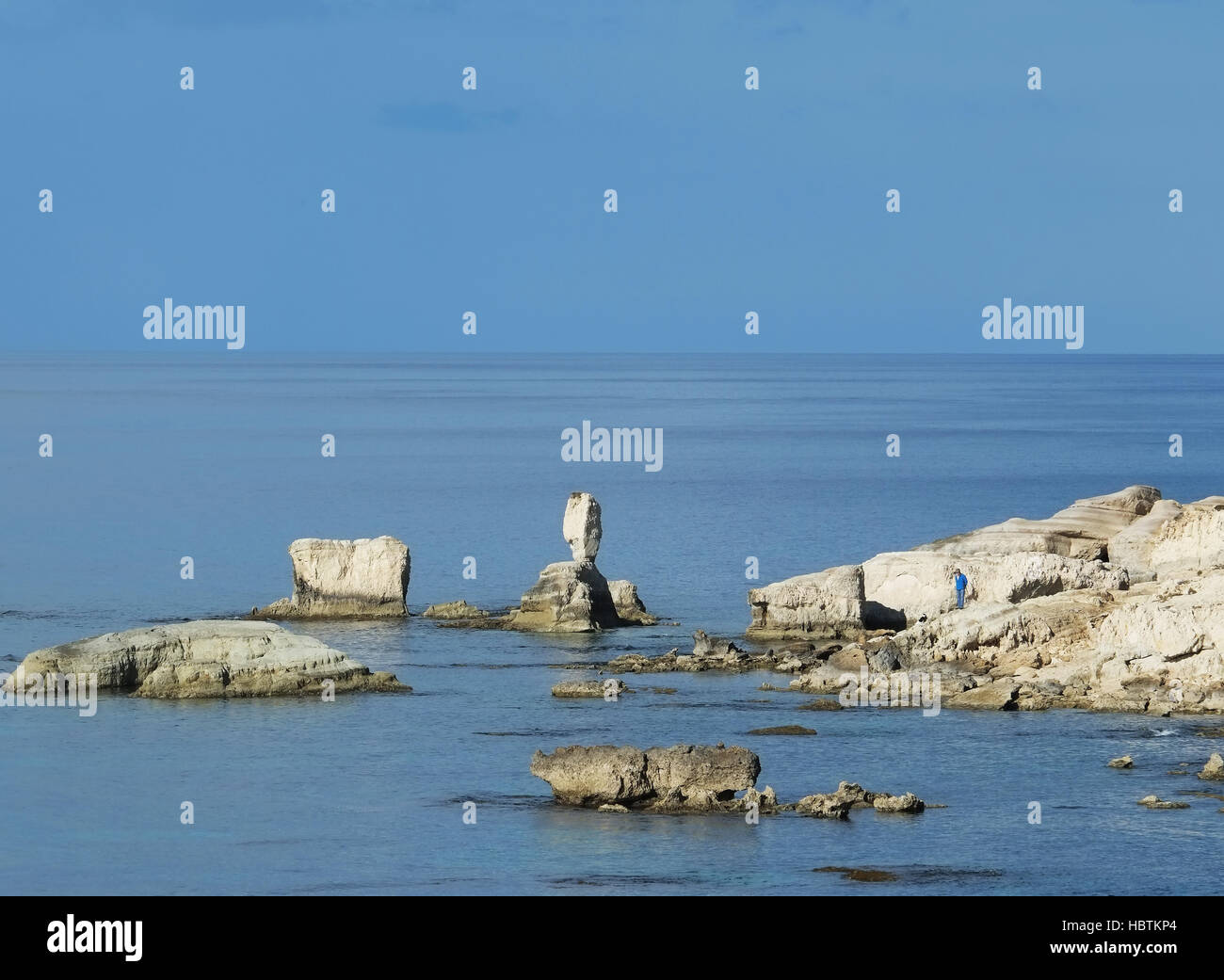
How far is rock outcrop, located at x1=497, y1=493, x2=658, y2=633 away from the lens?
74312 mm

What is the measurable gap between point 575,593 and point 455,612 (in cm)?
682

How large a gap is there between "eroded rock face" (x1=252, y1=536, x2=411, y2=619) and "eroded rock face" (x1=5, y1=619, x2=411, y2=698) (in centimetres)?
1530

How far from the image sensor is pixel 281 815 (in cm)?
4778

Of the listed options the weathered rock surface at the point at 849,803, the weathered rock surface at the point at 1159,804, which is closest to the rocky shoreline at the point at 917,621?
the weathered rock surface at the point at 1159,804

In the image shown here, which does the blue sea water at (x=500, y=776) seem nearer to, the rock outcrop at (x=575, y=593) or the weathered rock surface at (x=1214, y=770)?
the weathered rock surface at (x=1214, y=770)

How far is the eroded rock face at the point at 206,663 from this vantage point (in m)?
60.0

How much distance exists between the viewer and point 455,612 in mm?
79312

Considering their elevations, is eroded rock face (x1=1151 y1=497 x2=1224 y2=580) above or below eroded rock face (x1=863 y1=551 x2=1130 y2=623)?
above

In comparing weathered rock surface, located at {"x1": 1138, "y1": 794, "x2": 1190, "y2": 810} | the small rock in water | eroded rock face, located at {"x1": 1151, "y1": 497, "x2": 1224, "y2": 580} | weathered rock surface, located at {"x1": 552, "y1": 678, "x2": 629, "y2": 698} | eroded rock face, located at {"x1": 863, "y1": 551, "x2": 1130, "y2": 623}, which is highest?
eroded rock face, located at {"x1": 1151, "y1": 497, "x2": 1224, "y2": 580}

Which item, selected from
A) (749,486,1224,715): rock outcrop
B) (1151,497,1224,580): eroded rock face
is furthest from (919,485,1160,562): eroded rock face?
(1151,497,1224,580): eroded rock face

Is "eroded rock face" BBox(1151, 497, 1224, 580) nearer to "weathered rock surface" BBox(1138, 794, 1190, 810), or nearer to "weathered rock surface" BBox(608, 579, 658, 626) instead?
"weathered rock surface" BBox(608, 579, 658, 626)

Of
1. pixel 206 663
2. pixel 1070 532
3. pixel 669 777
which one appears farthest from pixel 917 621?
pixel 669 777
